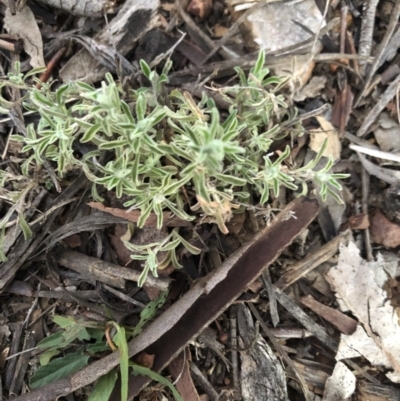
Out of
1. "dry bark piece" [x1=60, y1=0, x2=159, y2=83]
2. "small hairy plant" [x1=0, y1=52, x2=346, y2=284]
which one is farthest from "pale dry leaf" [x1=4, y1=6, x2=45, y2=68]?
"small hairy plant" [x1=0, y1=52, x2=346, y2=284]

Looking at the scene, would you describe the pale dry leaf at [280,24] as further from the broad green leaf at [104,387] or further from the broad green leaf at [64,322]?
the broad green leaf at [104,387]

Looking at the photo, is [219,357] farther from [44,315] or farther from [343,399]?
[44,315]

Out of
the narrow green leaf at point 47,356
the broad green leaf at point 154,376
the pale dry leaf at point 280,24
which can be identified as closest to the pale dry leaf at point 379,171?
the pale dry leaf at point 280,24

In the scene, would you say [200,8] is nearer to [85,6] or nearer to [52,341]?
[85,6]

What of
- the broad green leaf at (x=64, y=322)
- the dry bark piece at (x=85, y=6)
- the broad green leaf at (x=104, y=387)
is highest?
the dry bark piece at (x=85, y=6)

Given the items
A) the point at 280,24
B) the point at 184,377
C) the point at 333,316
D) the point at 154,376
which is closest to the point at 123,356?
the point at 154,376
